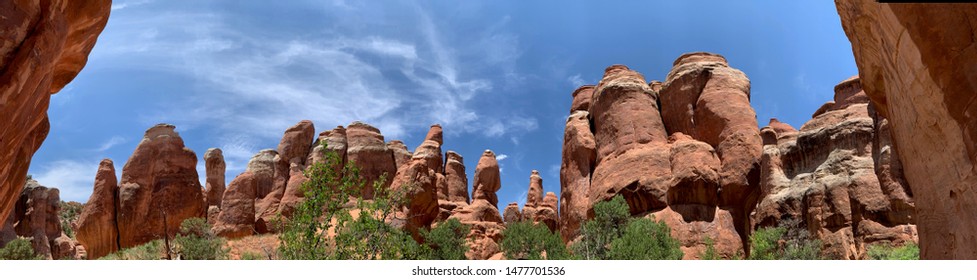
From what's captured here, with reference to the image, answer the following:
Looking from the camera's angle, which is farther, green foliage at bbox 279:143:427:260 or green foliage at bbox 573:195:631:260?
green foliage at bbox 573:195:631:260

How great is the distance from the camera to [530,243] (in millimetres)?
35219

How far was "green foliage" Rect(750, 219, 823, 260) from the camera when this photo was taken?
27156 mm

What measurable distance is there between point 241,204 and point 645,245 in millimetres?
39834

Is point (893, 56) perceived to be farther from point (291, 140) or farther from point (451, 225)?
point (291, 140)

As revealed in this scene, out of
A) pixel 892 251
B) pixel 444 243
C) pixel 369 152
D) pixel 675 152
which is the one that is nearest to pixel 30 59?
pixel 892 251

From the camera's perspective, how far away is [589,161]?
42375mm

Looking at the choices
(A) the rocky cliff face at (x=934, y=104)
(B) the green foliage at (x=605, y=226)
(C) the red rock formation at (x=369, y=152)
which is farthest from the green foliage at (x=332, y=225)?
(C) the red rock formation at (x=369, y=152)

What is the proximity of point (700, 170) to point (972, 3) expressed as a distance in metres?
29.4

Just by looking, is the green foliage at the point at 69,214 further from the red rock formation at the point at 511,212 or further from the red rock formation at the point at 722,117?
the red rock formation at the point at 722,117

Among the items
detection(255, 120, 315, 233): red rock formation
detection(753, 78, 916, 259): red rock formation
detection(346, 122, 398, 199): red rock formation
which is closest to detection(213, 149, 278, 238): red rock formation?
detection(255, 120, 315, 233): red rock formation

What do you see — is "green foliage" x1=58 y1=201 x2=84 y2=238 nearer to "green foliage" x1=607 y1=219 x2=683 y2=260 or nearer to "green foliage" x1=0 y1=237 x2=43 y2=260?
"green foliage" x1=0 y1=237 x2=43 y2=260

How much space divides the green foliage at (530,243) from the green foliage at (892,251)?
1375 centimetres

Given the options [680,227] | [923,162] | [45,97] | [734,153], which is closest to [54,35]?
[45,97]

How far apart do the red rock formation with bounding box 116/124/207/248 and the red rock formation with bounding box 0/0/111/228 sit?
127 feet
